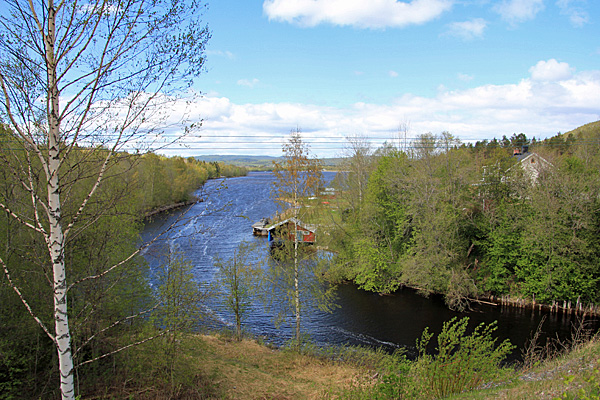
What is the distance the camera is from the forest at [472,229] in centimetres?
2005

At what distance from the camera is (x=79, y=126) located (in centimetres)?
463

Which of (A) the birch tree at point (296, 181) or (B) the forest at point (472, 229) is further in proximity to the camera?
(B) the forest at point (472, 229)

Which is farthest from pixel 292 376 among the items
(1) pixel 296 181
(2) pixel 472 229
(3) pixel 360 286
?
(2) pixel 472 229

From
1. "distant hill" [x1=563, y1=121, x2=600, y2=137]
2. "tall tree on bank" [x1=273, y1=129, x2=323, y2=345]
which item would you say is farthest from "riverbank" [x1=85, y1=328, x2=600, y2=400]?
"distant hill" [x1=563, y1=121, x2=600, y2=137]

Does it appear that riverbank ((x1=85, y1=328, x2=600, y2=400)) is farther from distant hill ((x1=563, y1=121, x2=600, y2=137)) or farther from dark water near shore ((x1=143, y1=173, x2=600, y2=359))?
distant hill ((x1=563, y1=121, x2=600, y2=137))

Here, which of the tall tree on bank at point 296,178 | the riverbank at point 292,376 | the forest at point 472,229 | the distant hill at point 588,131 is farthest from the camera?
the distant hill at point 588,131

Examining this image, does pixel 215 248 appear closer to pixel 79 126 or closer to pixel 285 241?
pixel 285 241

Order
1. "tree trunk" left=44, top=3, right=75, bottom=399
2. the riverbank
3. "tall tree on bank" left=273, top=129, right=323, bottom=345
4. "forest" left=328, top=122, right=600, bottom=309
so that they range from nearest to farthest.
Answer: "tree trunk" left=44, top=3, right=75, bottom=399 → the riverbank → "tall tree on bank" left=273, top=129, right=323, bottom=345 → "forest" left=328, top=122, right=600, bottom=309

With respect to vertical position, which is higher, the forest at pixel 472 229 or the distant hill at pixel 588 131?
the distant hill at pixel 588 131

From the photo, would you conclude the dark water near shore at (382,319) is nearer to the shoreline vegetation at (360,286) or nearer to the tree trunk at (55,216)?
the shoreline vegetation at (360,286)

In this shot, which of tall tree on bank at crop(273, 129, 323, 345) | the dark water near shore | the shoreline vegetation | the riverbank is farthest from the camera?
the dark water near shore

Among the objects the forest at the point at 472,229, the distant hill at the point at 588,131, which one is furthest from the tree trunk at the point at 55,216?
the distant hill at the point at 588,131

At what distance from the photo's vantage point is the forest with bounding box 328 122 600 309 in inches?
789

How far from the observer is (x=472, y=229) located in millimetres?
24797
